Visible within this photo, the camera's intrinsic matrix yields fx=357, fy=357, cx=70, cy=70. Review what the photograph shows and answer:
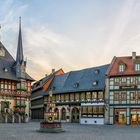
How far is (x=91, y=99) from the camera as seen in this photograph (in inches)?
2717

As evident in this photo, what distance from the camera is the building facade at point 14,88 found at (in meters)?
66.9

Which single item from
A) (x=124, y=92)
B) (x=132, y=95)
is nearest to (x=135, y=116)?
(x=132, y=95)

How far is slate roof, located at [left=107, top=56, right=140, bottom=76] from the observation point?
64375mm

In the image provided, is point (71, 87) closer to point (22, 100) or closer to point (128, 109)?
point (22, 100)

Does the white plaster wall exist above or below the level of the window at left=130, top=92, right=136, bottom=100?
below

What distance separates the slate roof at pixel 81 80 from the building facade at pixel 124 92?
2.71 metres

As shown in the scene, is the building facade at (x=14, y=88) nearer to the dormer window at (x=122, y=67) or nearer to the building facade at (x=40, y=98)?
the building facade at (x=40, y=98)

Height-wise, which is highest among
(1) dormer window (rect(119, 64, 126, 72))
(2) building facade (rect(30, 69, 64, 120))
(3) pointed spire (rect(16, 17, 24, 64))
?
(3) pointed spire (rect(16, 17, 24, 64))

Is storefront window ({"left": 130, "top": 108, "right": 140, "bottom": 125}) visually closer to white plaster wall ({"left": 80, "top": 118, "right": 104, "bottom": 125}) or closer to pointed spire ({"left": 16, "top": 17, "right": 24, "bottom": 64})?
white plaster wall ({"left": 80, "top": 118, "right": 104, "bottom": 125})

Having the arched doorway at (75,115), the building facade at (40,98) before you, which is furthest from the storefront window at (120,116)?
the building facade at (40,98)

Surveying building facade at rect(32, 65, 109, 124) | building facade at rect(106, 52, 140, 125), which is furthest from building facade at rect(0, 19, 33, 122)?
building facade at rect(106, 52, 140, 125)

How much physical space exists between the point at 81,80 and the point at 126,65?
1183 cm

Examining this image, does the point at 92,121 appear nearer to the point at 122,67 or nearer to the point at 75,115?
the point at 75,115

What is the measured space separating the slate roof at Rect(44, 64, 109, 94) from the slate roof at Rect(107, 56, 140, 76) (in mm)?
2259
